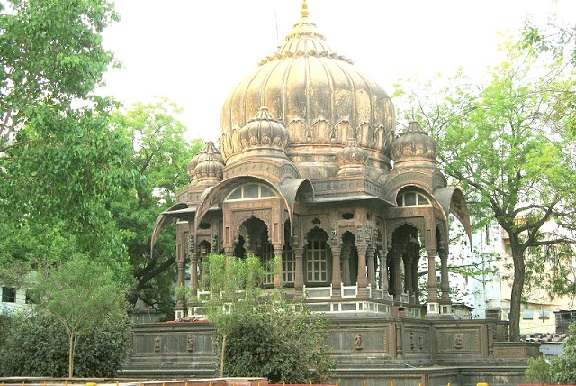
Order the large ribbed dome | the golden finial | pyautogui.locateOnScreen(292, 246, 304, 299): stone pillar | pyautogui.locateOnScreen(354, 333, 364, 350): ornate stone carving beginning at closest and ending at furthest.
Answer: pyautogui.locateOnScreen(354, 333, 364, 350): ornate stone carving < pyautogui.locateOnScreen(292, 246, 304, 299): stone pillar < the large ribbed dome < the golden finial

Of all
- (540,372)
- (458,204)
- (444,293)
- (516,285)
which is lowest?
(540,372)

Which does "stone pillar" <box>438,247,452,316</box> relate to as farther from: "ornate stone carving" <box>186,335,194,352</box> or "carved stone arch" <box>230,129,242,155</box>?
"ornate stone carving" <box>186,335,194,352</box>

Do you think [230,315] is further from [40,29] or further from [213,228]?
[213,228]

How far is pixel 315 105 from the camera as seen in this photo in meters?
30.0

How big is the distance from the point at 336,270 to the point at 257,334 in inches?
280

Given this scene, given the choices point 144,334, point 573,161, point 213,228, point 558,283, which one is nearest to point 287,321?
point 144,334

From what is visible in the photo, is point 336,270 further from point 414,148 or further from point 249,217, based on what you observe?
point 414,148

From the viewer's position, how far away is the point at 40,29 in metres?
20.0

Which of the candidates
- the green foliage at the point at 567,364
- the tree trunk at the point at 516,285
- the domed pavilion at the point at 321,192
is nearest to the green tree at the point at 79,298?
the domed pavilion at the point at 321,192

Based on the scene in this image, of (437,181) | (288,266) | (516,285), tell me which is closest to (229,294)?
(288,266)

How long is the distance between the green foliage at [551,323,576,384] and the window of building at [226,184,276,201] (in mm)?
10532

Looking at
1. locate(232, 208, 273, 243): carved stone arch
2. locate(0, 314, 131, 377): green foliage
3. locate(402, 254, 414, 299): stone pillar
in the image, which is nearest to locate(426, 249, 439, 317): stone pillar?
locate(402, 254, 414, 299): stone pillar

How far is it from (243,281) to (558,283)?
17.0 metres

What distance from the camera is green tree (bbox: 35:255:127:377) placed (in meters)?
20.8
